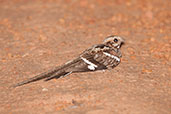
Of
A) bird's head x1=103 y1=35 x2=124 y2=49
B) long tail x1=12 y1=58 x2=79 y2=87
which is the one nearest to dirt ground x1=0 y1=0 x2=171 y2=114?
long tail x1=12 y1=58 x2=79 y2=87

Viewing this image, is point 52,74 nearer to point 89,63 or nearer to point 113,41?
point 89,63

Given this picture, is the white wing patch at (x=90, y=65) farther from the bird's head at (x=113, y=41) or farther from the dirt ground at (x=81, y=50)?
the bird's head at (x=113, y=41)

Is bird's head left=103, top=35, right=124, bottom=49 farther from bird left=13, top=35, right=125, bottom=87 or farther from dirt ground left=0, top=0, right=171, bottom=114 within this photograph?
dirt ground left=0, top=0, right=171, bottom=114

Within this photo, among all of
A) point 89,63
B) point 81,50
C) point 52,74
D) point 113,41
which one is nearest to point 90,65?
point 89,63

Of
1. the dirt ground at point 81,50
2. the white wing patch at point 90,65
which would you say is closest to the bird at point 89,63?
the white wing patch at point 90,65

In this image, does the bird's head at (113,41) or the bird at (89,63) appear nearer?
the bird at (89,63)
